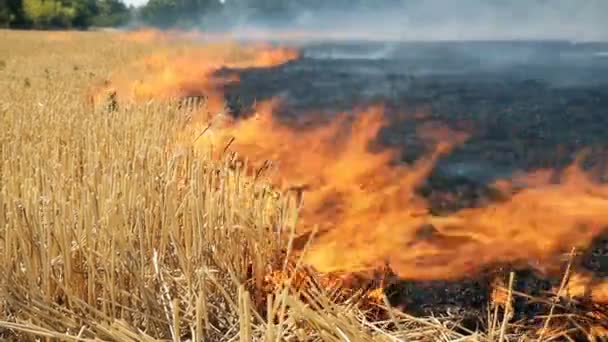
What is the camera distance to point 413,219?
4254 millimetres

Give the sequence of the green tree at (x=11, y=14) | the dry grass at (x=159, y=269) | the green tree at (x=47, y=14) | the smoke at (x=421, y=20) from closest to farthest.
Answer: the dry grass at (x=159, y=269) → the smoke at (x=421, y=20) → the green tree at (x=11, y=14) → the green tree at (x=47, y=14)

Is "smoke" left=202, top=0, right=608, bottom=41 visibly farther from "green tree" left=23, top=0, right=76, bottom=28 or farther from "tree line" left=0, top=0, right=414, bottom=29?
"green tree" left=23, top=0, right=76, bottom=28

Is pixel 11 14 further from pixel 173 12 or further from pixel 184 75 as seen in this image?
pixel 184 75

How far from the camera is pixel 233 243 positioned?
345 cm

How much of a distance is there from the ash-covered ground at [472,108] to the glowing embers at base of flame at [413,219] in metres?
0.16

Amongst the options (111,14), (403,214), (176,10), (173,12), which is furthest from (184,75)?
(111,14)

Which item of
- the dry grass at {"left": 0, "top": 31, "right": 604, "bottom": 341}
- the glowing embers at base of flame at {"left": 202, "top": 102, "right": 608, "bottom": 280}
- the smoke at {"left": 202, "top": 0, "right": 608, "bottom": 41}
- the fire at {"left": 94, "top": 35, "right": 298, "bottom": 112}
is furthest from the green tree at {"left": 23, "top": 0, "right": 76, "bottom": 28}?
the dry grass at {"left": 0, "top": 31, "right": 604, "bottom": 341}

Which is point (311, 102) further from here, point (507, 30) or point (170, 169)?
point (507, 30)

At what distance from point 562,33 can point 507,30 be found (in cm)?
284

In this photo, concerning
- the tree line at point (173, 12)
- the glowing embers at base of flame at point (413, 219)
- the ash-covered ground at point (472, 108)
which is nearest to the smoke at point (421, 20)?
the tree line at point (173, 12)

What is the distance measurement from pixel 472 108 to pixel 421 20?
32880mm

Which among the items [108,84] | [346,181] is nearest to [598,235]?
[346,181]

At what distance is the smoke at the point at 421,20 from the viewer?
109 feet

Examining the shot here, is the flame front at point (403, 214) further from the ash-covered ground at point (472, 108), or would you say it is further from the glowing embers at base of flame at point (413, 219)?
the ash-covered ground at point (472, 108)
